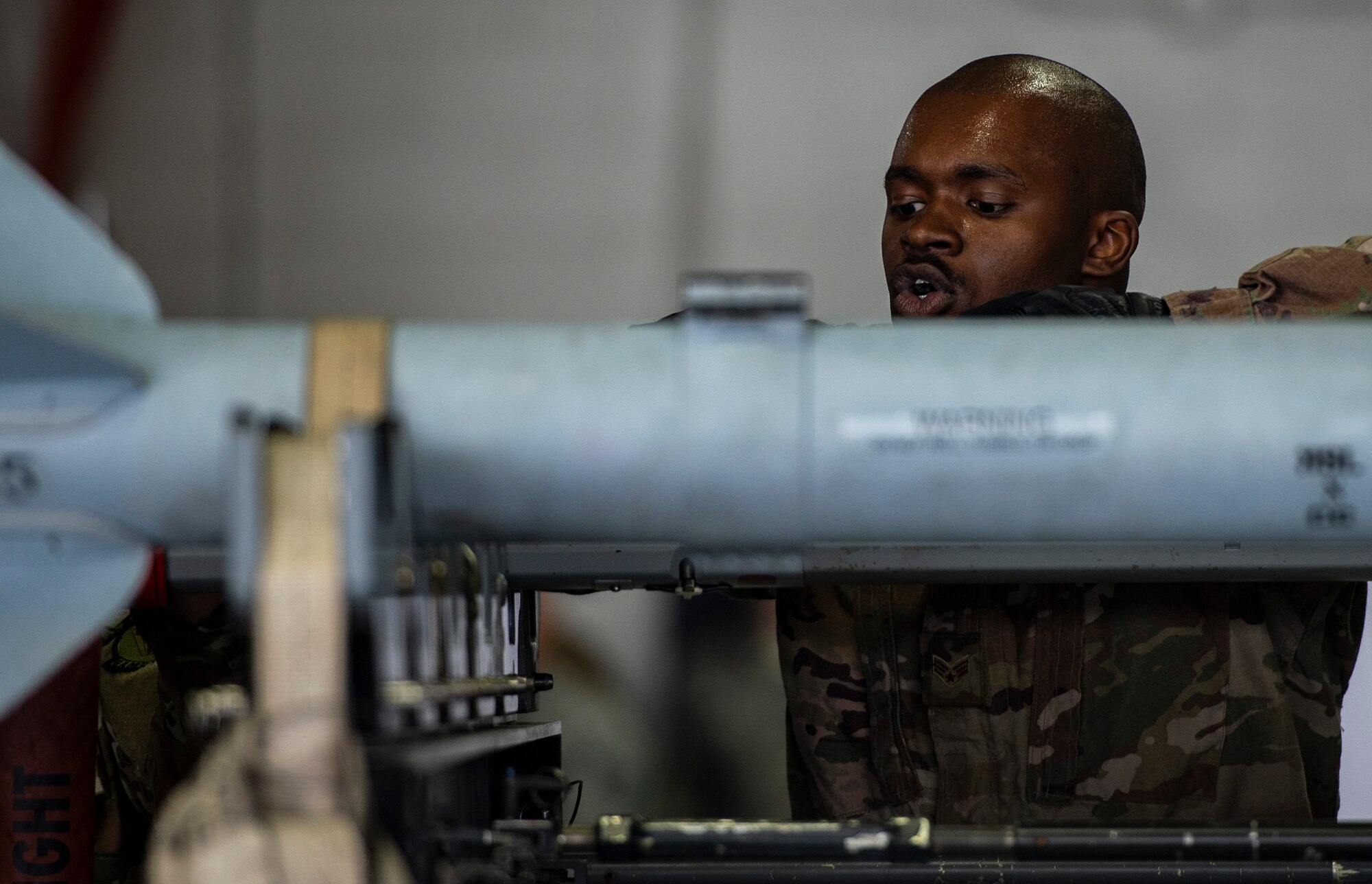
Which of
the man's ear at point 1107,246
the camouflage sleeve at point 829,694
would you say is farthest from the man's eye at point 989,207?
the camouflage sleeve at point 829,694

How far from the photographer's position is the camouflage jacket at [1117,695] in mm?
992

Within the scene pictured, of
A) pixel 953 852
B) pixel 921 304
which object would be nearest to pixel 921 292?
pixel 921 304

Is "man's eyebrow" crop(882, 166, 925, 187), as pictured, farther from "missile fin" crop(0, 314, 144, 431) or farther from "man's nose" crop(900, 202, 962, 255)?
"missile fin" crop(0, 314, 144, 431)

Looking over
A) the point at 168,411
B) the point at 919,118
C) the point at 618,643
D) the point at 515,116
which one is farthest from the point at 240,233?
the point at 168,411

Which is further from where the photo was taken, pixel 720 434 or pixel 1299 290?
pixel 1299 290

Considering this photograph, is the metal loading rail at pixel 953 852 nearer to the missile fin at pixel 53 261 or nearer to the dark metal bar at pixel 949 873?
the dark metal bar at pixel 949 873

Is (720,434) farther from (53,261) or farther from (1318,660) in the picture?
(1318,660)

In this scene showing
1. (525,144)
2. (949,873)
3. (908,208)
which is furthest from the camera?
(525,144)

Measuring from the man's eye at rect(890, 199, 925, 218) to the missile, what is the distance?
0.56 meters

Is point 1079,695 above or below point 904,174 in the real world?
below

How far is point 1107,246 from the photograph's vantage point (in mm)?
1199

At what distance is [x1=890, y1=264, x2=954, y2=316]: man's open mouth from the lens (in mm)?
1111

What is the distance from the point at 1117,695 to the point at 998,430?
0.49 m

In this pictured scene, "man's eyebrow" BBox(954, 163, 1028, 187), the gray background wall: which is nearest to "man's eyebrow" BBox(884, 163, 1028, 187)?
"man's eyebrow" BBox(954, 163, 1028, 187)
